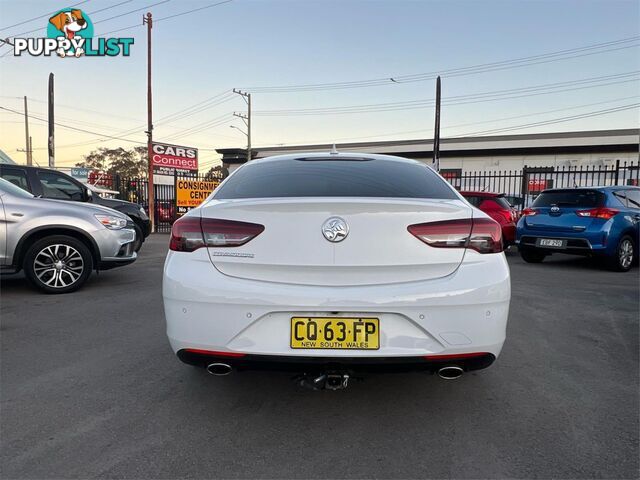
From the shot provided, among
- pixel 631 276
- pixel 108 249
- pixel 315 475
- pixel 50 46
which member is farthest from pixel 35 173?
pixel 50 46

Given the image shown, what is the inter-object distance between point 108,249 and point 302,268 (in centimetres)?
495

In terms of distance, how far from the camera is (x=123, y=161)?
6738 cm

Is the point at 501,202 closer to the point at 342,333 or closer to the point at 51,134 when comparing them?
the point at 342,333

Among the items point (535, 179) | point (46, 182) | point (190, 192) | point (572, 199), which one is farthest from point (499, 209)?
point (535, 179)

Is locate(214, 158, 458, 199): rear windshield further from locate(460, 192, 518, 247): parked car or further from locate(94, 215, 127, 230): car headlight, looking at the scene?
locate(460, 192, 518, 247): parked car

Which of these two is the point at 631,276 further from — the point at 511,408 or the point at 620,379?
the point at 511,408

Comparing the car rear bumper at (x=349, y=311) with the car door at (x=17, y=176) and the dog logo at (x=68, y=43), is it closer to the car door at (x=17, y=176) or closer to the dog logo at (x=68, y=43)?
the car door at (x=17, y=176)

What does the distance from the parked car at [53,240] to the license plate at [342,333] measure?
4985 mm

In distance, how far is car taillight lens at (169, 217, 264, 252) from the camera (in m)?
2.45

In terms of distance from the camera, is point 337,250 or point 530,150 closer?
point 337,250

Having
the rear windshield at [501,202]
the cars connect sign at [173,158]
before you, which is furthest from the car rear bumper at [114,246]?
the cars connect sign at [173,158]

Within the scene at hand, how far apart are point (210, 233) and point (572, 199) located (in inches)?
321

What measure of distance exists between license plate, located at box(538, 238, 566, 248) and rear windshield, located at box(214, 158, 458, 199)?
6.42m

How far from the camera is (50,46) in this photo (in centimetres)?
1850
